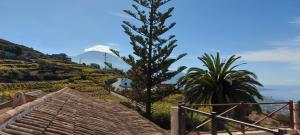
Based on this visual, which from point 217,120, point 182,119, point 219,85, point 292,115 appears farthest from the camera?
point 219,85

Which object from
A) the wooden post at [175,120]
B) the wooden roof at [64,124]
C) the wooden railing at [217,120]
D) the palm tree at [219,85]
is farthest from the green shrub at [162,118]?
the wooden roof at [64,124]

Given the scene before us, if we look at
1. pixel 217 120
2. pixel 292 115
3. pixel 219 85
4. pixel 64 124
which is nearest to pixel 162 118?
pixel 219 85

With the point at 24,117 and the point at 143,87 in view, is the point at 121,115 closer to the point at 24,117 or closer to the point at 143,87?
the point at 24,117

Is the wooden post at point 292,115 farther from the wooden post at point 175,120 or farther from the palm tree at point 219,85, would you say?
the palm tree at point 219,85

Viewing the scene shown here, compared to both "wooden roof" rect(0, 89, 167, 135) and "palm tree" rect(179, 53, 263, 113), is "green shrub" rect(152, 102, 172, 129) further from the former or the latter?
"wooden roof" rect(0, 89, 167, 135)

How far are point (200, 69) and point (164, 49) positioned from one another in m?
4.21

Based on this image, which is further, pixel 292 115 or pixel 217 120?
pixel 292 115

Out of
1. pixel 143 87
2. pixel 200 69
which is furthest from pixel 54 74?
pixel 200 69

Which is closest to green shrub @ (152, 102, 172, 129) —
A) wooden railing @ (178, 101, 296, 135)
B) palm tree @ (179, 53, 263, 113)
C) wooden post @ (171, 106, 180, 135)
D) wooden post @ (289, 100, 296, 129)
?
palm tree @ (179, 53, 263, 113)

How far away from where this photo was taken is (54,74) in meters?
62.1

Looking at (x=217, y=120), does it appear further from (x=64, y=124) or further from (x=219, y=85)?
(x=219, y=85)

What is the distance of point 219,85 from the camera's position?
1903cm

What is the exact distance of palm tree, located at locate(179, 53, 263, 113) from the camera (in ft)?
61.9

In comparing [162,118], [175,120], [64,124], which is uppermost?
[64,124]
